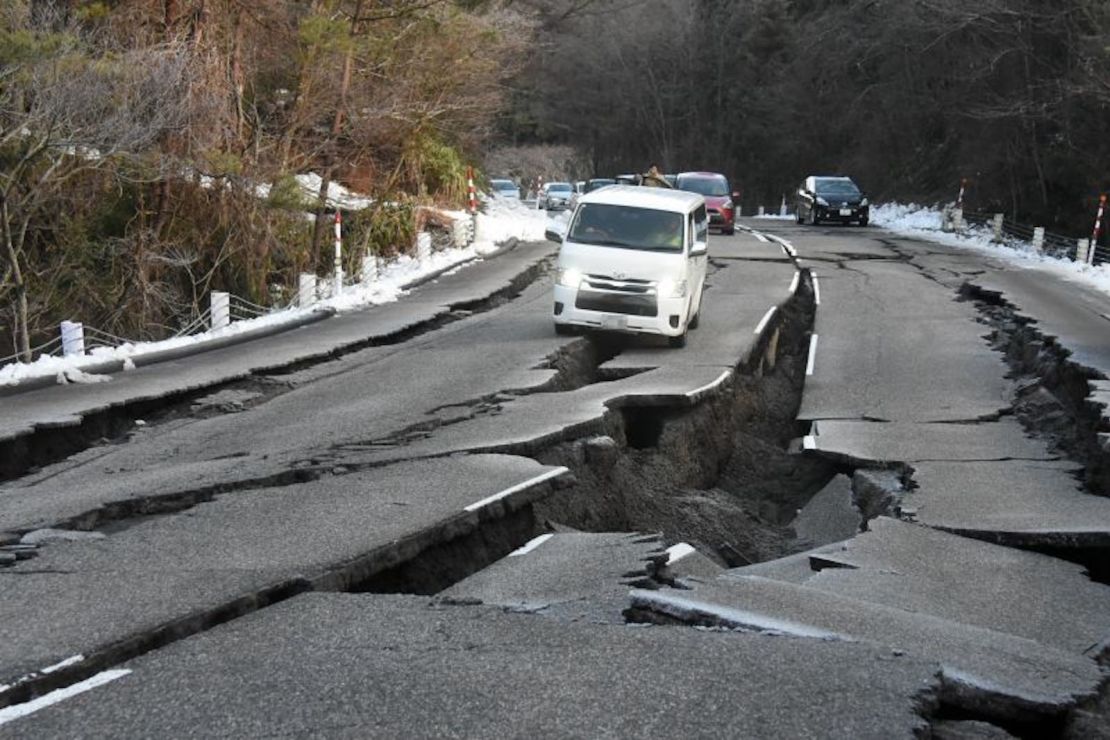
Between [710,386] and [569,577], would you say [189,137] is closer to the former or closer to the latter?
[710,386]

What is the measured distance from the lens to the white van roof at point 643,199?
15.7m

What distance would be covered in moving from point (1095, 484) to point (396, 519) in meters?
5.38

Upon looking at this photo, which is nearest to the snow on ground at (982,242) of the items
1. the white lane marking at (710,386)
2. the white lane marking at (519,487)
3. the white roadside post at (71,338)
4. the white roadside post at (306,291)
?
the white lane marking at (710,386)

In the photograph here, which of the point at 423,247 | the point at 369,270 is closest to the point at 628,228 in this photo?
the point at 369,270

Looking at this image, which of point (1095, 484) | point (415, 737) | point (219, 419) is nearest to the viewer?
point (415, 737)

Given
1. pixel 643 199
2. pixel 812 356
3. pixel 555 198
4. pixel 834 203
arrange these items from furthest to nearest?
pixel 555 198
pixel 834 203
pixel 643 199
pixel 812 356

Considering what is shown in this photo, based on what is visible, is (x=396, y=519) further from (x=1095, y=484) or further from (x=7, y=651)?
(x=1095, y=484)

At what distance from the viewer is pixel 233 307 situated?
20078mm

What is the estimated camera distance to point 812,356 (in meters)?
15.3

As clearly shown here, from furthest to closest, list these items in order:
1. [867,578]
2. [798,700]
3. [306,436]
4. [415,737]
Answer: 1. [306,436]
2. [867,578]
3. [798,700]
4. [415,737]

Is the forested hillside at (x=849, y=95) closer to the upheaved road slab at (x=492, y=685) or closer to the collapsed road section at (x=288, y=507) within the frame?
the collapsed road section at (x=288, y=507)

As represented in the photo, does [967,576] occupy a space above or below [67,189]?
below

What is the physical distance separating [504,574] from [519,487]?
1.59 m

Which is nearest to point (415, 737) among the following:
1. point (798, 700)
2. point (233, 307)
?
point (798, 700)
